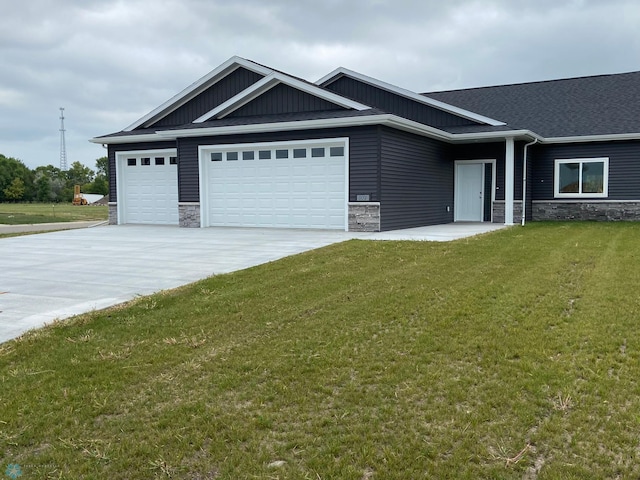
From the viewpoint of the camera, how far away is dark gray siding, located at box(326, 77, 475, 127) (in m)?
17.8

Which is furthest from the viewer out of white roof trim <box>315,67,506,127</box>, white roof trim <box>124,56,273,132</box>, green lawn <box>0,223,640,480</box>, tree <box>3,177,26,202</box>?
tree <box>3,177,26,202</box>

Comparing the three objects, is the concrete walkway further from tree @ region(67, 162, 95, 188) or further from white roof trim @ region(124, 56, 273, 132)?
tree @ region(67, 162, 95, 188)

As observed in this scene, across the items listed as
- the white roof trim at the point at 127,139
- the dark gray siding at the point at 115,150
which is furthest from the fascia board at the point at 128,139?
the dark gray siding at the point at 115,150

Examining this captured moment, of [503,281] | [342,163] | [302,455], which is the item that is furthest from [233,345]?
[342,163]

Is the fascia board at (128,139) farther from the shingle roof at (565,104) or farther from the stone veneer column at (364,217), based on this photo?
the shingle roof at (565,104)

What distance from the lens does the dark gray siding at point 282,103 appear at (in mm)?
15509

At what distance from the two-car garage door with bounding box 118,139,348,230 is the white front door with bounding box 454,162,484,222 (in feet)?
19.5

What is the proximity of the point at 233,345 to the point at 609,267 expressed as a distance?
5815 millimetres

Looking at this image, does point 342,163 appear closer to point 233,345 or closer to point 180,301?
point 180,301

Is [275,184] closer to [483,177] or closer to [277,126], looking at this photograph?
[277,126]

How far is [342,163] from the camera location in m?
14.4

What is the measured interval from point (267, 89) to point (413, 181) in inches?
197

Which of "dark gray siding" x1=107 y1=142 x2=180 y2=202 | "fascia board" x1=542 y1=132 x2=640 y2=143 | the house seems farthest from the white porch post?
"dark gray siding" x1=107 y1=142 x2=180 y2=202

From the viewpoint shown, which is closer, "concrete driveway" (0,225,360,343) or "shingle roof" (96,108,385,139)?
"concrete driveway" (0,225,360,343)
